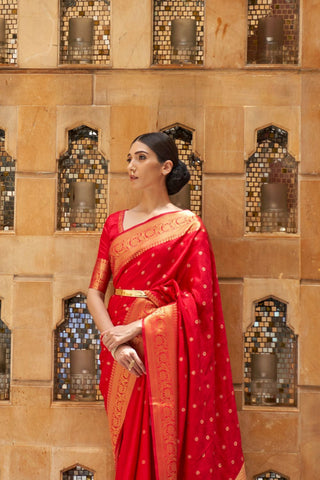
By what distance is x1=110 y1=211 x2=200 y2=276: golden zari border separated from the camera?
242cm

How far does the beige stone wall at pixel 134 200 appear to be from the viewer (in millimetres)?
2758

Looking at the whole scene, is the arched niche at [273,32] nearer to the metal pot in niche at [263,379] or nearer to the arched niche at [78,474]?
the metal pot in niche at [263,379]

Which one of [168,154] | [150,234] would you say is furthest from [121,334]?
[168,154]

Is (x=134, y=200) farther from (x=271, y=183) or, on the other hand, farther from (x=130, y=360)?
(x=130, y=360)

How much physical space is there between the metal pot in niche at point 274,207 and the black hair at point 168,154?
0.49m

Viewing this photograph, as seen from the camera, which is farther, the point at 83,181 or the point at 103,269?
the point at 83,181

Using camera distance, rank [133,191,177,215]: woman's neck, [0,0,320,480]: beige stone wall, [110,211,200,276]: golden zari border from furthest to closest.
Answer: [0,0,320,480]: beige stone wall < [133,191,177,215]: woman's neck < [110,211,200,276]: golden zari border

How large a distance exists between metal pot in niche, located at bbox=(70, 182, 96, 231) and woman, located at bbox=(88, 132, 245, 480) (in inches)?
11.7

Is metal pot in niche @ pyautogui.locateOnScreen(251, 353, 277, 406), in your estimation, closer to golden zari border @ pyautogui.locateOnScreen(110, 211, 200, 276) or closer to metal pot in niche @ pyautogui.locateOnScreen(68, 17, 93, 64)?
golden zari border @ pyautogui.locateOnScreen(110, 211, 200, 276)

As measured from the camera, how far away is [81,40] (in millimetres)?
2859

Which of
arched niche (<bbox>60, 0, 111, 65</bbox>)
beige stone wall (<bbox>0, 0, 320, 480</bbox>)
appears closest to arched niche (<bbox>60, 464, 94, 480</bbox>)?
beige stone wall (<bbox>0, 0, 320, 480</bbox>)

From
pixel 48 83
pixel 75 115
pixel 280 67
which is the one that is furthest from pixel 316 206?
pixel 48 83

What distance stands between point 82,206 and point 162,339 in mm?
931

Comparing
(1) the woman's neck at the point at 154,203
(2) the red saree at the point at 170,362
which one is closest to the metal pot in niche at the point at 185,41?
(1) the woman's neck at the point at 154,203
